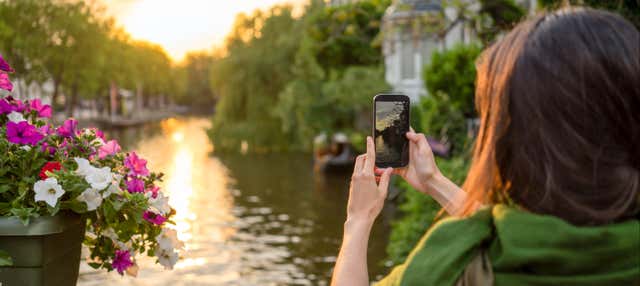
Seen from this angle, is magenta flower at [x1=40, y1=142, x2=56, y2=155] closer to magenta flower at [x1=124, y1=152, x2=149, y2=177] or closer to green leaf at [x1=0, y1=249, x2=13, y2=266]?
magenta flower at [x1=124, y1=152, x2=149, y2=177]

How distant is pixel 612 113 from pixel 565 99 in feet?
0.34

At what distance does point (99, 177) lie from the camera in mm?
2848

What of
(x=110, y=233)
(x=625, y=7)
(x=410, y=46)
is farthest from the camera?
(x=410, y=46)

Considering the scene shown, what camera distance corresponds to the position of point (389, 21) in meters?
23.3

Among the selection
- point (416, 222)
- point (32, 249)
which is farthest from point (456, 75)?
point (32, 249)

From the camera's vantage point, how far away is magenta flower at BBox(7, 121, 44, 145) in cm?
294

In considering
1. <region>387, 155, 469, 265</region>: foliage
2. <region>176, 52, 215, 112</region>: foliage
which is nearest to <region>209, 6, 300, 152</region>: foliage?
<region>387, 155, 469, 265</region>: foliage

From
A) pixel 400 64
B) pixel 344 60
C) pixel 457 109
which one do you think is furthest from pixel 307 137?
pixel 457 109

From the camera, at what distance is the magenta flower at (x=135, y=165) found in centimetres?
313

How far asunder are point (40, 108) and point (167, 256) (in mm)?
796

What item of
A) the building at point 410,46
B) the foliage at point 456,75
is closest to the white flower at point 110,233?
the foliage at point 456,75

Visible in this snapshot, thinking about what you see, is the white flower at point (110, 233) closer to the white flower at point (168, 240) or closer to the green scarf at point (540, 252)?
the white flower at point (168, 240)

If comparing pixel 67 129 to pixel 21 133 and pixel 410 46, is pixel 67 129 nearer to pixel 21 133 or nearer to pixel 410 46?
pixel 21 133

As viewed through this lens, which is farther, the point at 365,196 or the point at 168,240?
the point at 168,240
